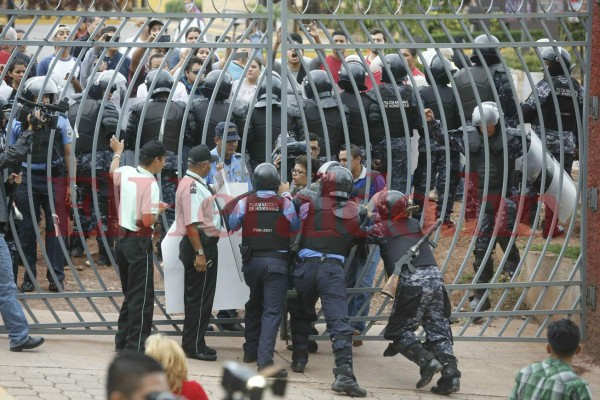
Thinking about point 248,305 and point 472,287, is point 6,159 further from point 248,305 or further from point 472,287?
point 472,287

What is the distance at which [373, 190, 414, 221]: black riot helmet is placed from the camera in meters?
8.73

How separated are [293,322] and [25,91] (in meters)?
2.81

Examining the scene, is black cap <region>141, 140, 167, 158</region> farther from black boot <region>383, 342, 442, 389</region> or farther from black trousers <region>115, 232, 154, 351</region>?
black boot <region>383, 342, 442, 389</region>

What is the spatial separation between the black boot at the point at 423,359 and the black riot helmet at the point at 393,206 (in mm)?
906

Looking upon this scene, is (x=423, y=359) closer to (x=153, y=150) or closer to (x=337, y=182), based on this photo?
(x=337, y=182)

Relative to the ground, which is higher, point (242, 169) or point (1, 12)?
point (1, 12)

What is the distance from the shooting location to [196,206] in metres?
8.69

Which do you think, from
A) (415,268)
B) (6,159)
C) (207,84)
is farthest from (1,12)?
(415,268)

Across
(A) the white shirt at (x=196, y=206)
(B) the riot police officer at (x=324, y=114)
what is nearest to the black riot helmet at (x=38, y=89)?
(A) the white shirt at (x=196, y=206)

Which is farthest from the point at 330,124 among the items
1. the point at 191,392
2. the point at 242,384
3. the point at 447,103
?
the point at 242,384

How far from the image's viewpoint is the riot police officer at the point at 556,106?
9500 millimetres

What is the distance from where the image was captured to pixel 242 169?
9.13 metres

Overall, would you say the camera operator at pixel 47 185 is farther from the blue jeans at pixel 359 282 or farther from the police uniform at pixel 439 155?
the police uniform at pixel 439 155

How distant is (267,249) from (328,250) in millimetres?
433
